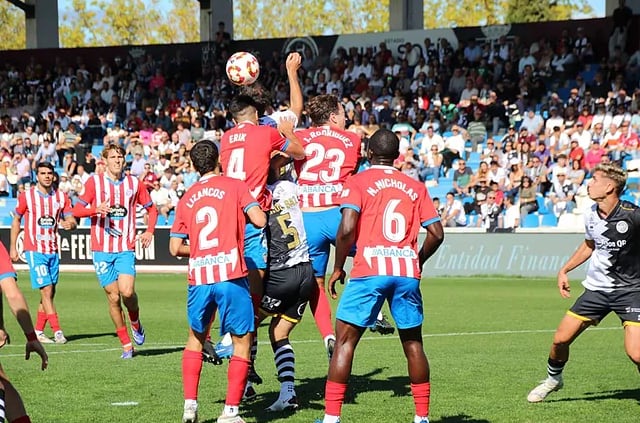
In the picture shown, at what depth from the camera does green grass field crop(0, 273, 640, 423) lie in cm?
A: 803

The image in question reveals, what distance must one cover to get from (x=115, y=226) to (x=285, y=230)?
415 cm

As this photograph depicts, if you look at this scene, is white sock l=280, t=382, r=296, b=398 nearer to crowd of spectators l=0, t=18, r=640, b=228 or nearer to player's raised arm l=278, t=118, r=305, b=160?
player's raised arm l=278, t=118, r=305, b=160

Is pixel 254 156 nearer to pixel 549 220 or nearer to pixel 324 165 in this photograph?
pixel 324 165

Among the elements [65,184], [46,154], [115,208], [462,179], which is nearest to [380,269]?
[115,208]

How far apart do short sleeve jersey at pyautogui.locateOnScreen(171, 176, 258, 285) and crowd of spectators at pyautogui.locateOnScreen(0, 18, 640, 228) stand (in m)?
17.2

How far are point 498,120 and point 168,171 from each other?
9.73 m

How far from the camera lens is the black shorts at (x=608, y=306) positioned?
8148 mm

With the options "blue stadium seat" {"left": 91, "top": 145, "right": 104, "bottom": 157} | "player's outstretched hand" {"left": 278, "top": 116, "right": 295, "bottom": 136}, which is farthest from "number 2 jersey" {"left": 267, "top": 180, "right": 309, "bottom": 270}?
"blue stadium seat" {"left": 91, "top": 145, "right": 104, "bottom": 157}

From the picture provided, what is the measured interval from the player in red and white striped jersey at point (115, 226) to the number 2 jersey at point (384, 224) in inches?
201

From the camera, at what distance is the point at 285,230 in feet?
27.6

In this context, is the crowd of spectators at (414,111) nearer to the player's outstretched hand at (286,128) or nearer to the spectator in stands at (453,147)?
the spectator in stands at (453,147)

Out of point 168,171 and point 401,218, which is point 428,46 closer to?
point 168,171

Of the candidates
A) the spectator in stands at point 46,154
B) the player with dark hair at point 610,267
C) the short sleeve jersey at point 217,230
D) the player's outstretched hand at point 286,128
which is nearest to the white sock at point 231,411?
the short sleeve jersey at point 217,230

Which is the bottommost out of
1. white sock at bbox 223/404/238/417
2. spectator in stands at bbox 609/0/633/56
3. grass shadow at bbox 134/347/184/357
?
grass shadow at bbox 134/347/184/357
